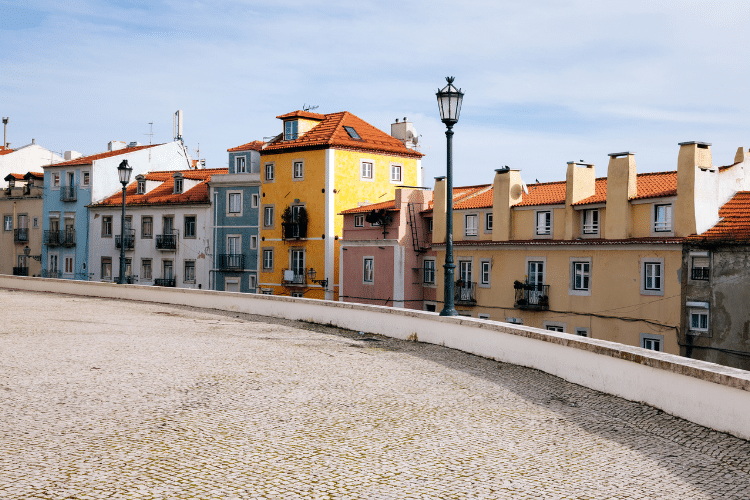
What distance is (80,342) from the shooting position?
48.6 ft

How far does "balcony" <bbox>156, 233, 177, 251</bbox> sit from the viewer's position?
5781cm

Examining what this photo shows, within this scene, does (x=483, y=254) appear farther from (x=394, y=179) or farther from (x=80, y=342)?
(x=80, y=342)

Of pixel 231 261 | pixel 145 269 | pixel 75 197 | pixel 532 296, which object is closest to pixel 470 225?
pixel 532 296

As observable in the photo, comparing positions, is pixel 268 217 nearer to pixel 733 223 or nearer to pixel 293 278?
pixel 293 278

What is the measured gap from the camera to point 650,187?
3797cm

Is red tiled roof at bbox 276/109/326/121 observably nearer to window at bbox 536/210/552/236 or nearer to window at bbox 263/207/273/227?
window at bbox 263/207/273/227

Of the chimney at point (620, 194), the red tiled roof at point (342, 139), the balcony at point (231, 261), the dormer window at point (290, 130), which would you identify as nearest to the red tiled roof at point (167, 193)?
the balcony at point (231, 261)

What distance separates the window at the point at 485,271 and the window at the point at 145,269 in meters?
28.3

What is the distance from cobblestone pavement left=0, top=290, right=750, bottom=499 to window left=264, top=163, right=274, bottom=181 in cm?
4270

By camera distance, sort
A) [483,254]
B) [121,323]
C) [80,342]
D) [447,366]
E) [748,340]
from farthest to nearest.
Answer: [483,254] < [748,340] < [121,323] < [80,342] < [447,366]

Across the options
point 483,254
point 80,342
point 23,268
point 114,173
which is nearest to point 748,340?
point 483,254

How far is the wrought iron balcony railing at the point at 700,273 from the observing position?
33.8 meters

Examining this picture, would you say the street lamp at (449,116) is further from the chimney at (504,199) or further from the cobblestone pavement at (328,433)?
the chimney at (504,199)

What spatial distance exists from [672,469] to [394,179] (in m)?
48.4
